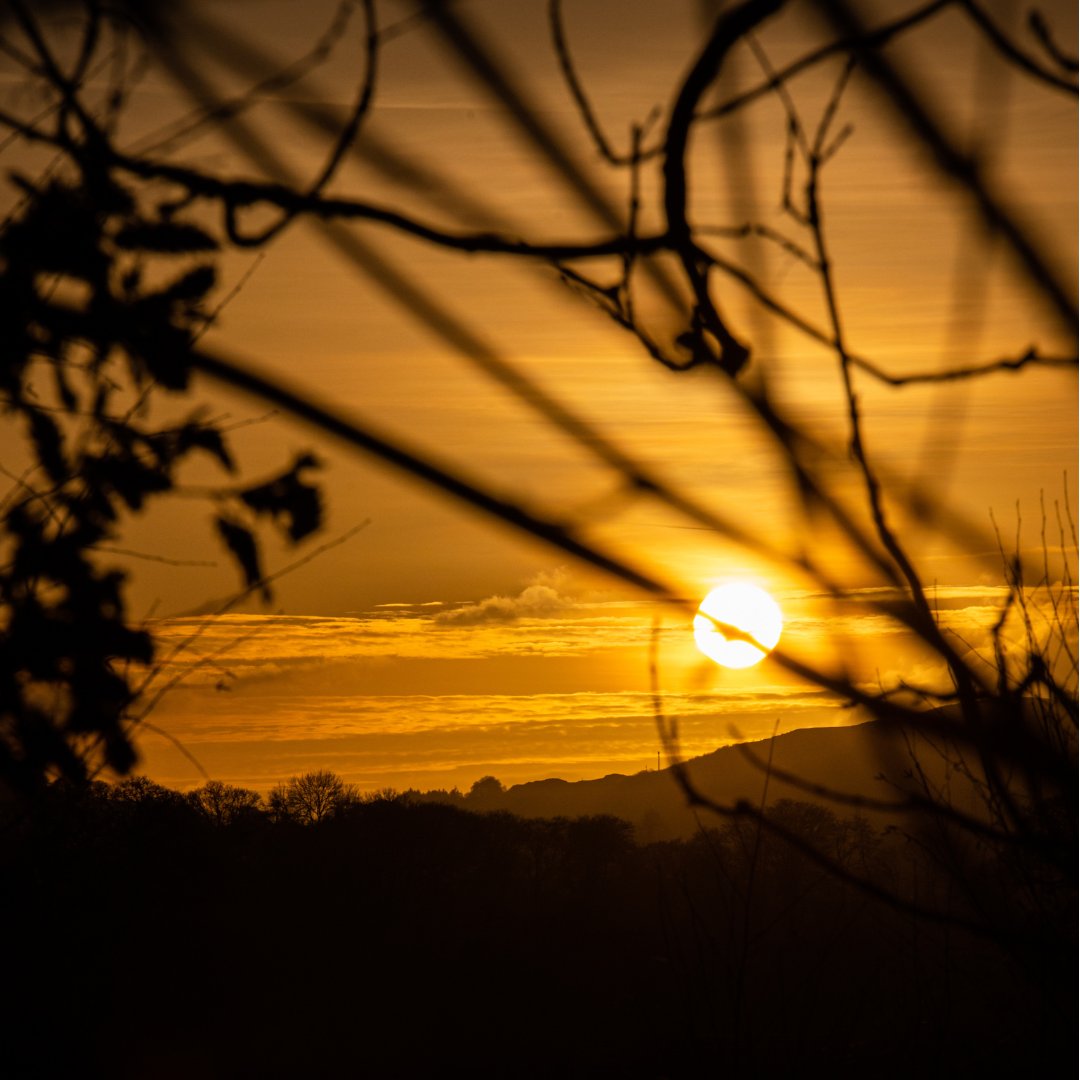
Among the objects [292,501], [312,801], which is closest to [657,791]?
[312,801]

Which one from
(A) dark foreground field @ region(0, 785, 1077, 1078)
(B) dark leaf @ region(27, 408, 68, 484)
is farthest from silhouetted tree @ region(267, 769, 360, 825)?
(B) dark leaf @ region(27, 408, 68, 484)

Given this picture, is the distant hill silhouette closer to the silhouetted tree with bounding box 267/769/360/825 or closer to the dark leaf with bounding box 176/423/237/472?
the silhouetted tree with bounding box 267/769/360/825

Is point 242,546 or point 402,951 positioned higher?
point 402,951

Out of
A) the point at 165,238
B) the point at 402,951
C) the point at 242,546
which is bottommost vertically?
the point at 242,546

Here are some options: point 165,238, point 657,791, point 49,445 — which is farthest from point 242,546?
point 657,791

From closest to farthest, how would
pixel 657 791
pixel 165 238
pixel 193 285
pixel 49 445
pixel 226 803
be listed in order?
pixel 165 238 < pixel 193 285 < pixel 49 445 < pixel 226 803 < pixel 657 791

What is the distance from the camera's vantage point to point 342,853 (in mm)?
65625

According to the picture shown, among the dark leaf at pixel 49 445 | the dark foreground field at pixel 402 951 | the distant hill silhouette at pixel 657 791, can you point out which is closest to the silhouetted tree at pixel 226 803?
the dark foreground field at pixel 402 951

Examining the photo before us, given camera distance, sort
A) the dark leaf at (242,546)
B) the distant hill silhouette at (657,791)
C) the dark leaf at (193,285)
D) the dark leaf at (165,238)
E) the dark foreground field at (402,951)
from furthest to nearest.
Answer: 1. the distant hill silhouette at (657,791)
2. the dark foreground field at (402,951)
3. the dark leaf at (242,546)
4. the dark leaf at (193,285)
5. the dark leaf at (165,238)

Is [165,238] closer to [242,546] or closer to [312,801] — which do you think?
[242,546]

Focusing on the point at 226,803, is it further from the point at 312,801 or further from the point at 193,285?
the point at 193,285

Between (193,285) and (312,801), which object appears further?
(312,801)

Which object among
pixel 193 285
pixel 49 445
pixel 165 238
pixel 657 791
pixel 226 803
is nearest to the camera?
pixel 165 238

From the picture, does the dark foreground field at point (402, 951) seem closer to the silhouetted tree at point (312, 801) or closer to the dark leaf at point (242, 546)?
the silhouetted tree at point (312, 801)
